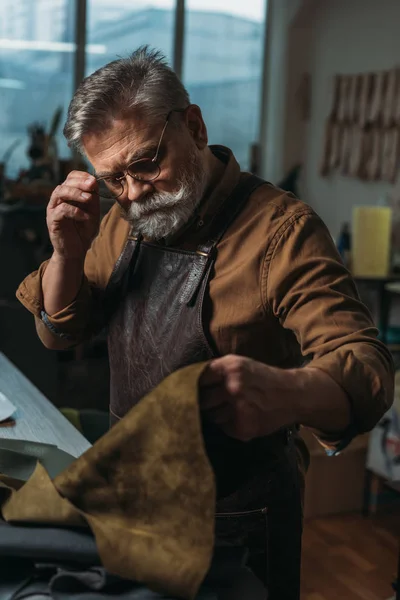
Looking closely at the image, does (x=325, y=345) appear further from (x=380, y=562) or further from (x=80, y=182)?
(x=380, y=562)

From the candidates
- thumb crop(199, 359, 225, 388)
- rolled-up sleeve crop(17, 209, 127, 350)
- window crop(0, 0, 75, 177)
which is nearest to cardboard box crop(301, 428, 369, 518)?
rolled-up sleeve crop(17, 209, 127, 350)

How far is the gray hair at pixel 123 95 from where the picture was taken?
125cm

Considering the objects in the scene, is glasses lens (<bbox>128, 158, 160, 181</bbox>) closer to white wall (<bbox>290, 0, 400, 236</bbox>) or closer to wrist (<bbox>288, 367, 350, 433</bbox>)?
wrist (<bbox>288, 367, 350, 433</bbox>)

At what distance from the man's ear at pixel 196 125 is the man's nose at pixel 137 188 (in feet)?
0.44

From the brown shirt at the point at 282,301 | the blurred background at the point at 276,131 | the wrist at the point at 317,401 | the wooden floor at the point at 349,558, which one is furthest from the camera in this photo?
the blurred background at the point at 276,131

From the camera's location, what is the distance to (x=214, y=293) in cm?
128

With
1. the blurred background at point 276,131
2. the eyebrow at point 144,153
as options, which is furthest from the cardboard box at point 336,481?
the eyebrow at point 144,153

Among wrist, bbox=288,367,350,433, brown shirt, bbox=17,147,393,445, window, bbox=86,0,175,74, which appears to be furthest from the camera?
window, bbox=86,0,175,74

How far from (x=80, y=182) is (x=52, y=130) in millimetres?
2599

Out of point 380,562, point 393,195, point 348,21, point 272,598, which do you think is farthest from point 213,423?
point 348,21

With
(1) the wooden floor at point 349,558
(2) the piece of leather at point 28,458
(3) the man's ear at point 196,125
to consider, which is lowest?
(1) the wooden floor at point 349,558

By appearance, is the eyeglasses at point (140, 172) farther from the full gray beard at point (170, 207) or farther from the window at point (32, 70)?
the window at point (32, 70)

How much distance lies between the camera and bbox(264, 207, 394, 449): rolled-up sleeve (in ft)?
3.19

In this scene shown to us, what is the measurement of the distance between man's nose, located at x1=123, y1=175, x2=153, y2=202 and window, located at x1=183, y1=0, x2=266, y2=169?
3995 mm
